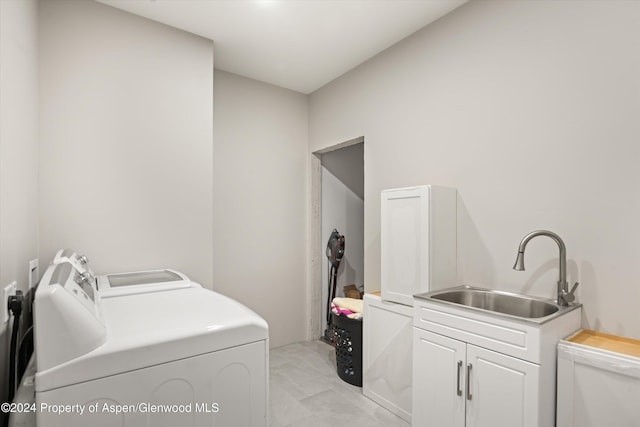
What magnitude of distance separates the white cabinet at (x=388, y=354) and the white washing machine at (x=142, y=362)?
1.24 meters

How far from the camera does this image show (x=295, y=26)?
8.04 feet

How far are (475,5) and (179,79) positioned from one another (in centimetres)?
214

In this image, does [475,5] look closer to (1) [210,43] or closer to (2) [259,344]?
(1) [210,43]

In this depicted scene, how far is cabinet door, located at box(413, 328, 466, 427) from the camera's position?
1685 millimetres

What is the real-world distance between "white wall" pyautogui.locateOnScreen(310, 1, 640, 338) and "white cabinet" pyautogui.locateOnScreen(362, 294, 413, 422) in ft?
1.79

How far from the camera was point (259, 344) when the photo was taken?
4.27ft

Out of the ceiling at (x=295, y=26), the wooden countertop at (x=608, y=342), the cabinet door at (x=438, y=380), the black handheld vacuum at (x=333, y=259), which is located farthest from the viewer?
the black handheld vacuum at (x=333, y=259)

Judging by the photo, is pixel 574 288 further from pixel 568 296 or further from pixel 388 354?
pixel 388 354

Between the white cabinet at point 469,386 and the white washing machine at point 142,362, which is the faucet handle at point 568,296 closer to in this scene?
the white cabinet at point 469,386

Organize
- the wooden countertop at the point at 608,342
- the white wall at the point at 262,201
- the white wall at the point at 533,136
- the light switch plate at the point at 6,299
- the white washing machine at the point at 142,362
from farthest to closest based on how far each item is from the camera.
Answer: the white wall at the point at 262,201, the white wall at the point at 533,136, the wooden countertop at the point at 608,342, the light switch plate at the point at 6,299, the white washing machine at the point at 142,362

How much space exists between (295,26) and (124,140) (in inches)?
58.6

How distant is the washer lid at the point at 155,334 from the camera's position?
0.98 meters

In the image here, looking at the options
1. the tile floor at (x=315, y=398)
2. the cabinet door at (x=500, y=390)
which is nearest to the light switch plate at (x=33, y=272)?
the tile floor at (x=315, y=398)

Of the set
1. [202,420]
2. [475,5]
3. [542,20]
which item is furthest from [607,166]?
[202,420]
